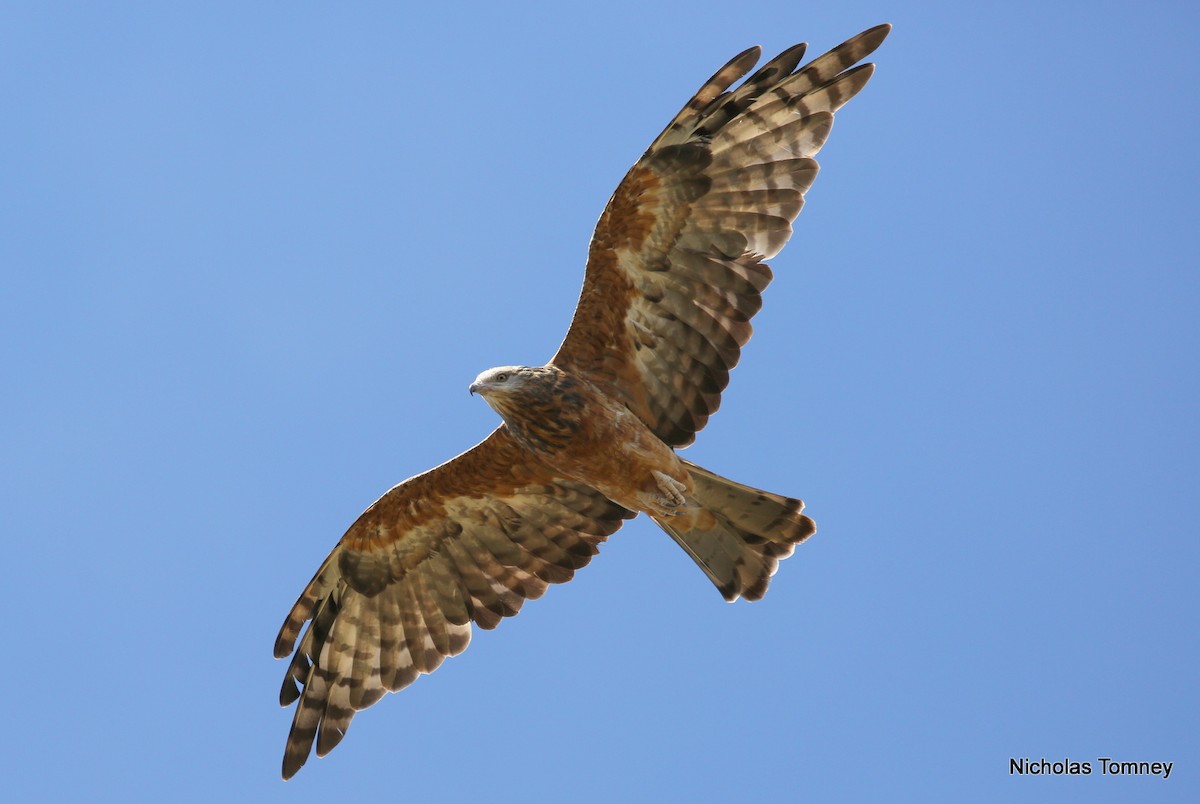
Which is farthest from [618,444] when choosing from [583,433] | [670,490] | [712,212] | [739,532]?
[712,212]

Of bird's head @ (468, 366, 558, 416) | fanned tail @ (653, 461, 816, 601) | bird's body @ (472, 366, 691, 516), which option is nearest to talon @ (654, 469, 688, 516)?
bird's body @ (472, 366, 691, 516)

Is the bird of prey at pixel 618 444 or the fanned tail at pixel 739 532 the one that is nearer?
the bird of prey at pixel 618 444

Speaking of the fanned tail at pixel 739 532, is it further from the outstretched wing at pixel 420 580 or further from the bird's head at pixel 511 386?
the bird's head at pixel 511 386

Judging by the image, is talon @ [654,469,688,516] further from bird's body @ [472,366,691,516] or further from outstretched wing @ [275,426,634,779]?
outstretched wing @ [275,426,634,779]

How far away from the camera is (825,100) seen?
9.41 metres

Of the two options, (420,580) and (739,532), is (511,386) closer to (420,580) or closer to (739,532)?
(739,532)

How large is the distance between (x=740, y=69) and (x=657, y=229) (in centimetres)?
115

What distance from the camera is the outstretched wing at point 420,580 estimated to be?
10.5m

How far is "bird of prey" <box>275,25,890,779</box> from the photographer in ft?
31.1

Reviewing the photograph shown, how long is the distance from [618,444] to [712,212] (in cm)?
164

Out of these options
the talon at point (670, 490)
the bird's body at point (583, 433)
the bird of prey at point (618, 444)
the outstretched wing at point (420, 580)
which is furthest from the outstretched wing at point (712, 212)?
the outstretched wing at point (420, 580)

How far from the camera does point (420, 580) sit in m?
10.8

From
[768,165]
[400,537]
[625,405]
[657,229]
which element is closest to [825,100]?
[768,165]

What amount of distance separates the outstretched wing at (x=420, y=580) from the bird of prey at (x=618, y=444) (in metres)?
0.01
